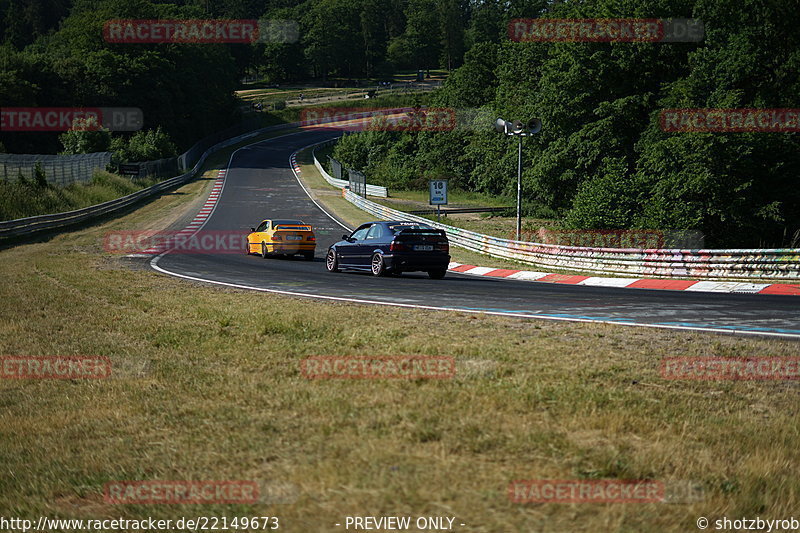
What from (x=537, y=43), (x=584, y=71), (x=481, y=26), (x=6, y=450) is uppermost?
(x=481, y=26)

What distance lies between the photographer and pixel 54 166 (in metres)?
42.0

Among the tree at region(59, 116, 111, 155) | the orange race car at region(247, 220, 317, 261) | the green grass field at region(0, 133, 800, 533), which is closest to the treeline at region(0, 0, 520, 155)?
the tree at region(59, 116, 111, 155)

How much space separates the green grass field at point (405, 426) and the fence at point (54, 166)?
31619mm

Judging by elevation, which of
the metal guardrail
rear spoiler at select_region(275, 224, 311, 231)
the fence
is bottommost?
rear spoiler at select_region(275, 224, 311, 231)

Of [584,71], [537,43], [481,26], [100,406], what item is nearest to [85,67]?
[537,43]

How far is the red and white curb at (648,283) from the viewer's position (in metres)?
16.8

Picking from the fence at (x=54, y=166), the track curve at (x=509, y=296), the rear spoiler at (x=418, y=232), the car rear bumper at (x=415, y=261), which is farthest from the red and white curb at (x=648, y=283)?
the fence at (x=54, y=166)

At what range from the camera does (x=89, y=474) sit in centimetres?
500

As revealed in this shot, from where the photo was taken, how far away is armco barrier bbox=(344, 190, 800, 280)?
751 inches

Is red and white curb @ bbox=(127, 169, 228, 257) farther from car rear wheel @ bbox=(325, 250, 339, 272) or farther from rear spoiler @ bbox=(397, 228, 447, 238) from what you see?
rear spoiler @ bbox=(397, 228, 447, 238)

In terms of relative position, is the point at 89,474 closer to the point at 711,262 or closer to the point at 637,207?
the point at 711,262

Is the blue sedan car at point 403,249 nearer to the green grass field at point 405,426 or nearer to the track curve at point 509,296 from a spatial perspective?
the track curve at point 509,296

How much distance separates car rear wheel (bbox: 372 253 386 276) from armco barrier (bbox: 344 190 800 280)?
740cm

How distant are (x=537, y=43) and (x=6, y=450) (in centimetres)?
5218
